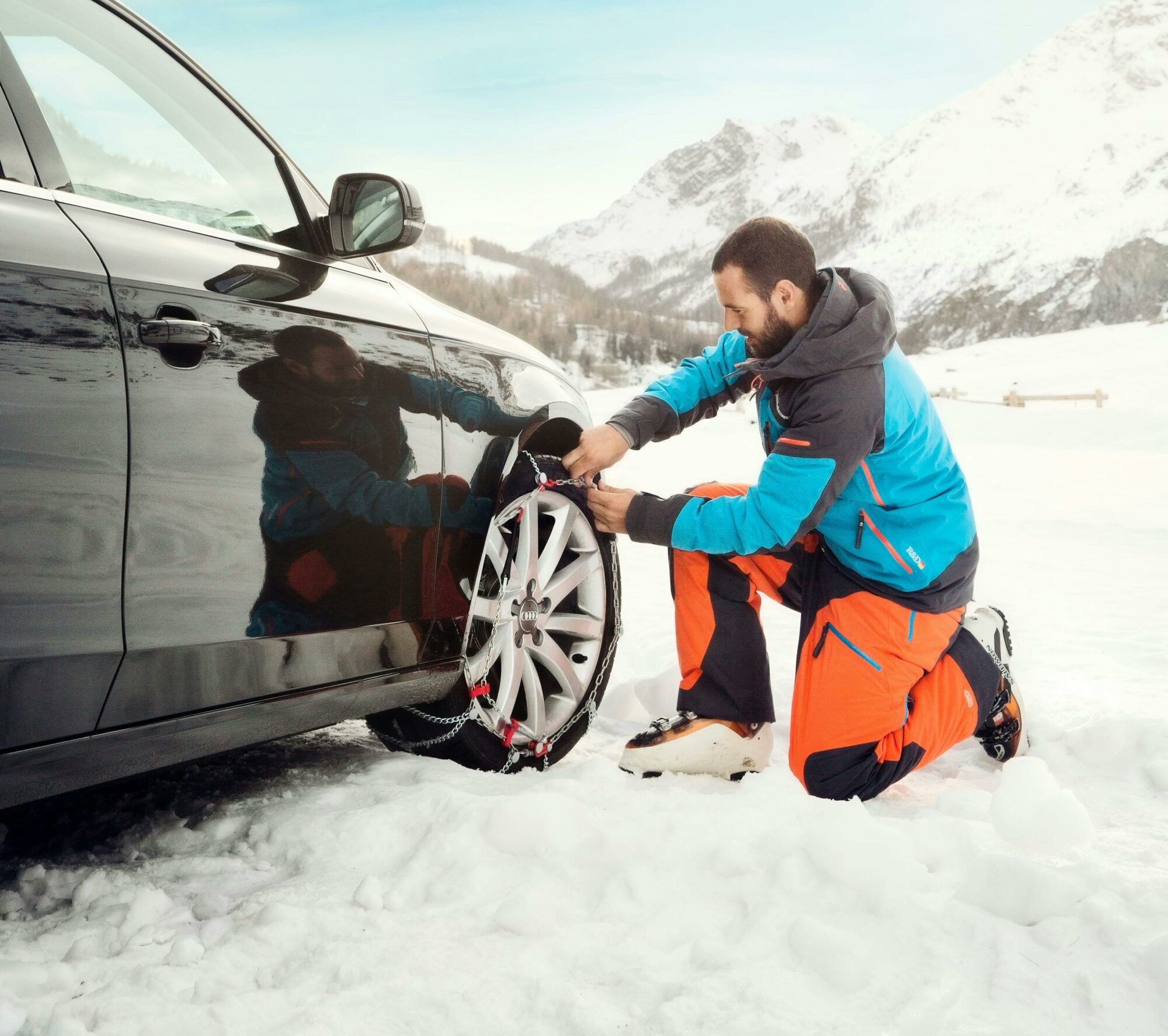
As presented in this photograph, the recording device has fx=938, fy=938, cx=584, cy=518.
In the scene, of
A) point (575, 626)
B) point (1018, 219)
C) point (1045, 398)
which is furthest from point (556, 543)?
point (1018, 219)

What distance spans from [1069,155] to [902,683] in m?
186

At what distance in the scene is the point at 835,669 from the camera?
7.54 feet

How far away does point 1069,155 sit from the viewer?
15825 cm

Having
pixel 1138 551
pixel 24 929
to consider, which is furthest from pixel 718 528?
pixel 1138 551

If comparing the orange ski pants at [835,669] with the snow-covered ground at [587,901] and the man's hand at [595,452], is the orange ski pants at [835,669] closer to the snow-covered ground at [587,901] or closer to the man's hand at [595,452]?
the snow-covered ground at [587,901]

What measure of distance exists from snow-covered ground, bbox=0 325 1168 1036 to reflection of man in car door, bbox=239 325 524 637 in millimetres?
450

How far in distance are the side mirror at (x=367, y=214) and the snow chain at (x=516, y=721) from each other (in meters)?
0.63

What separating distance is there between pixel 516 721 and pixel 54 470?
1229 mm

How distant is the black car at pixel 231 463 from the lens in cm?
133

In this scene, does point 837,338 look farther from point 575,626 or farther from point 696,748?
point 696,748

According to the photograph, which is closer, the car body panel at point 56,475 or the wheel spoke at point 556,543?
the car body panel at point 56,475

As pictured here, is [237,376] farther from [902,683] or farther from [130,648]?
[902,683]

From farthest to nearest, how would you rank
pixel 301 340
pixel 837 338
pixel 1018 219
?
pixel 1018 219, pixel 837 338, pixel 301 340

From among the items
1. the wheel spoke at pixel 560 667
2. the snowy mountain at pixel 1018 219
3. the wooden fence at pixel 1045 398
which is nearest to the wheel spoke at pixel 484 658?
the wheel spoke at pixel 560 667
